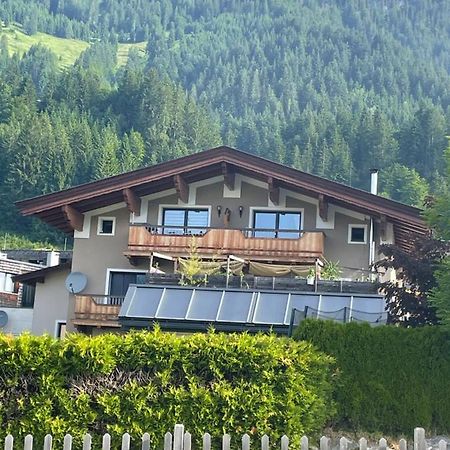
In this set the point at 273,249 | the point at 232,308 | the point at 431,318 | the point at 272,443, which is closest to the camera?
the point at 272,443

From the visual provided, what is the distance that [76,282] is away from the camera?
112 ft

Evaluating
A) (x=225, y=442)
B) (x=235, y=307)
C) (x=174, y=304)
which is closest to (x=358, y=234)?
(x=235, y=307)

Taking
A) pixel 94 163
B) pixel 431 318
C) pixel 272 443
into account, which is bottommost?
pixel 272 443

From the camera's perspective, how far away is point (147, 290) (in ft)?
88.4

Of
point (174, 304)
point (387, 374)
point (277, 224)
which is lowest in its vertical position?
point (387, 374)

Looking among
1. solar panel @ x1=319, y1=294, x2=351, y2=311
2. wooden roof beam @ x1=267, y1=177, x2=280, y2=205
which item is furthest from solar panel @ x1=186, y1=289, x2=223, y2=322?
wooden roof beam @ x1=267, y1=177, x2=280, y2=205

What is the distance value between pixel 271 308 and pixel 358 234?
8689 mm

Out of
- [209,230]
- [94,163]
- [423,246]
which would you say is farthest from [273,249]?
[94,163]

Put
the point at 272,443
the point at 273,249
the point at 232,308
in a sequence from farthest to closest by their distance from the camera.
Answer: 1. the point at 273,249
2. the point at 232,308
3. the point at 272,443

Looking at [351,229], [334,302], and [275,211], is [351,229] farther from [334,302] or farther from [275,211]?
[334,302]

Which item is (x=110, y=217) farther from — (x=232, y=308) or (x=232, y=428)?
(x=232, y=428)

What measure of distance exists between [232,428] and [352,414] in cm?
297

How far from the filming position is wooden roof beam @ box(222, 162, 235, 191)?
3341cm

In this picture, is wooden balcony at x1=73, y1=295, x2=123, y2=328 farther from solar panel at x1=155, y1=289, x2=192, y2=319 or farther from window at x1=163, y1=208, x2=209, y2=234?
solar panel at x1=155, y1=289, x2=192, y2=319
